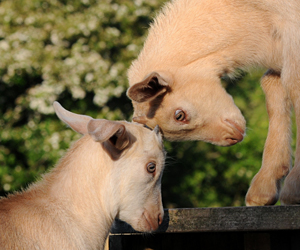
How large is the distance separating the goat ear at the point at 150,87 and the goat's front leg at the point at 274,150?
4.32 feet

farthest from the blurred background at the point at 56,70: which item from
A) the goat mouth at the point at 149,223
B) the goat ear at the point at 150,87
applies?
the goat mouth at the point at 149,223

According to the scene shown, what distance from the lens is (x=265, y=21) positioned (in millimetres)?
4785

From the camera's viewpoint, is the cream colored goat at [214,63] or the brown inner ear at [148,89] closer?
the brown inner ear at [148,89]

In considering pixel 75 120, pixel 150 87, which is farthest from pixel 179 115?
pixel 75 120

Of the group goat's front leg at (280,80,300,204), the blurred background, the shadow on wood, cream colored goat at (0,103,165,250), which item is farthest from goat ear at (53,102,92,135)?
the blurred background

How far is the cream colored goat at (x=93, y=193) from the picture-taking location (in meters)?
3.42

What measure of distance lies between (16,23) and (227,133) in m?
7.18

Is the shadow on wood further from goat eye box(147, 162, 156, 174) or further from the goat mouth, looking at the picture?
goat eye box(147, 162, 156, 174)

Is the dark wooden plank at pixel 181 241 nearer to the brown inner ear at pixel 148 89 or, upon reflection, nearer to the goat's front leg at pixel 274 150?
the goat's front leg at pixel 274 150

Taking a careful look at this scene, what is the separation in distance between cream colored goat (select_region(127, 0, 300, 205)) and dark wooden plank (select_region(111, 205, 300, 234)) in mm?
994

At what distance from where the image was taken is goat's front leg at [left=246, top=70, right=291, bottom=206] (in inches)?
193

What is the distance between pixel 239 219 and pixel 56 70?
6.75 m

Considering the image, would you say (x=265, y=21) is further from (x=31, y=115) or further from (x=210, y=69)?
(x=31, y=115)

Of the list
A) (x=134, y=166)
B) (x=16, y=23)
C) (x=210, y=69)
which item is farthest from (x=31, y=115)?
(x=134, y=166)
